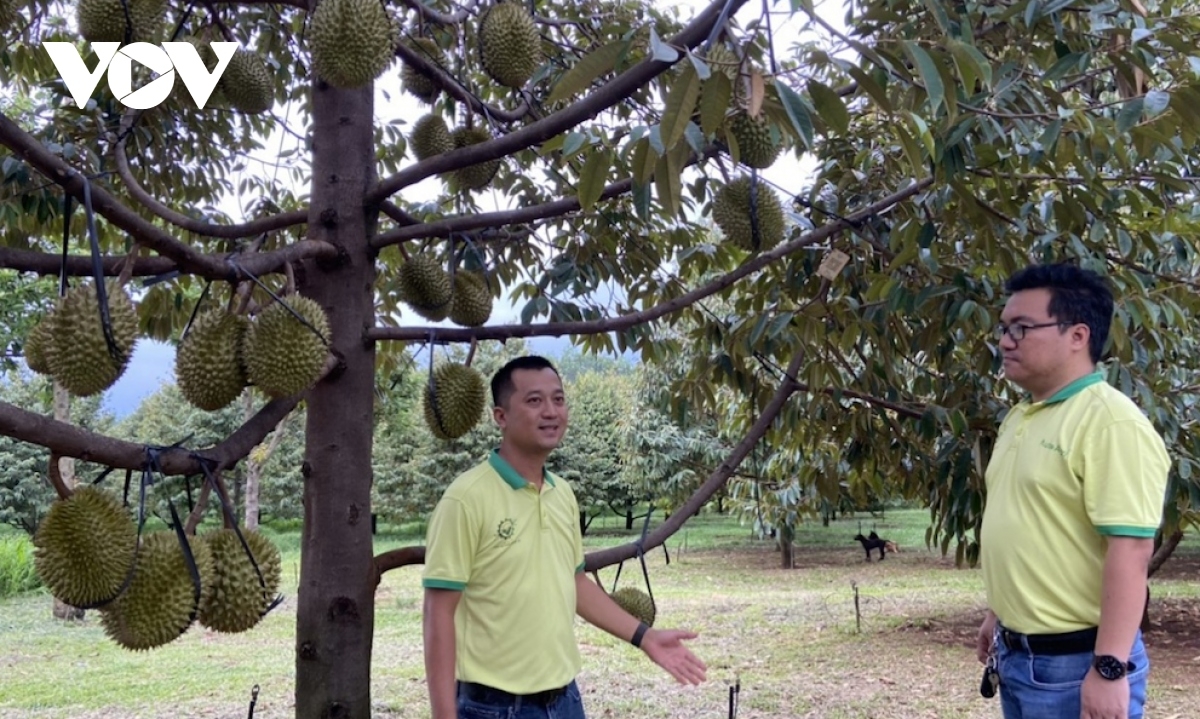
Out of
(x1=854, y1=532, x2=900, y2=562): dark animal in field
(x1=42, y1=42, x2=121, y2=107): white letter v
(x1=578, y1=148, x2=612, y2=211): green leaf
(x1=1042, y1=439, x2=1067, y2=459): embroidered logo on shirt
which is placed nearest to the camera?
(x1=578, y1=148, x2=612, y2=211): green leaf

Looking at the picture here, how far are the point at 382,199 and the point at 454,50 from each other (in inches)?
80.5

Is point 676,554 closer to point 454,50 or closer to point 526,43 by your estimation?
point 454,50

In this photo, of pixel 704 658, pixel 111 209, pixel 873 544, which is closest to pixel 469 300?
pixel 111 209

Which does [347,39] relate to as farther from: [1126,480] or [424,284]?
[1126,480]

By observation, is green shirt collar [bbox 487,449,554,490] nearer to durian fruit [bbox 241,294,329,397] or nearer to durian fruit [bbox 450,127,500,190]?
durian fruit [bbox 241,294,329,397]

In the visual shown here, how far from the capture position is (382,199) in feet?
6.75

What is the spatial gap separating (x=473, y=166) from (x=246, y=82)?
0.62 metres

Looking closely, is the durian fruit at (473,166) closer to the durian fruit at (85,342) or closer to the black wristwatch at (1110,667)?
the durian fruit at (85,342)

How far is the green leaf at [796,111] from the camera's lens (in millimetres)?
1058

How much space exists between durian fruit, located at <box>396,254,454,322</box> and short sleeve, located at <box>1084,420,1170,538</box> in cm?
141

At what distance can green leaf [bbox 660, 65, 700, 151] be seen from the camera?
3.45ft

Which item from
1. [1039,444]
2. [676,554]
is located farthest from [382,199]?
[676,554]

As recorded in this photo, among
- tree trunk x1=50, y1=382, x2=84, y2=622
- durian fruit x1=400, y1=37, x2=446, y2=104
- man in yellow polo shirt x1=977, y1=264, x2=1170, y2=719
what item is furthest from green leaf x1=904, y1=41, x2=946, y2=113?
tree trunk x1=50, y1=382, x2=84, y2=622

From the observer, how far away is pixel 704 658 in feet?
23.0
